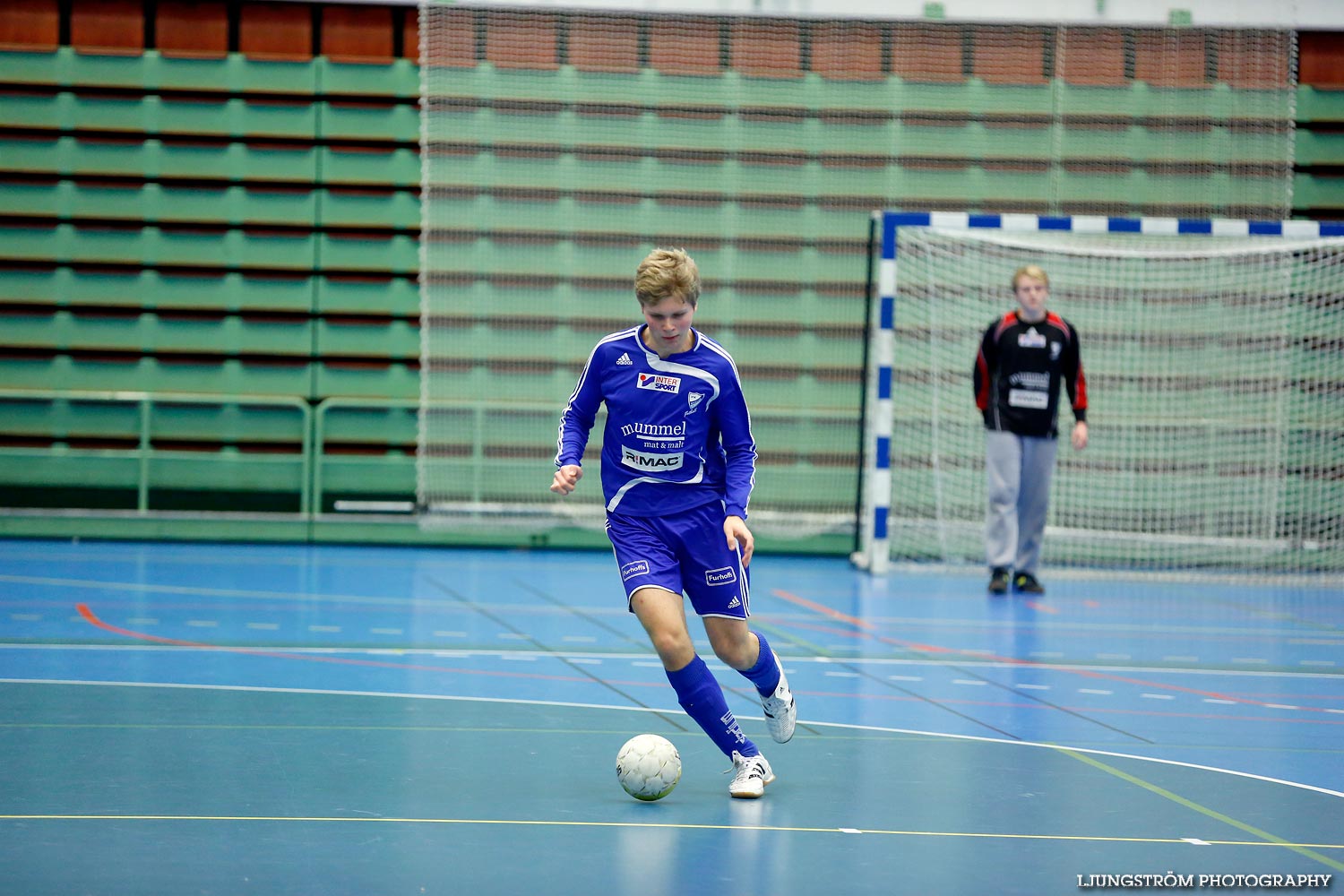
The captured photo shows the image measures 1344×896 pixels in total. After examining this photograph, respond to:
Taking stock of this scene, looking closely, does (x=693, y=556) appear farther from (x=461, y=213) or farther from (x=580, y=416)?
(x=461, y=213)

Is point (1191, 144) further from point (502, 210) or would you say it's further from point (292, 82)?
point (292, 82)

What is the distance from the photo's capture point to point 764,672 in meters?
4.70

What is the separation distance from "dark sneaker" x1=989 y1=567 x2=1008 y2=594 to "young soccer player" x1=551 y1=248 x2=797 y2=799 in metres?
5.74

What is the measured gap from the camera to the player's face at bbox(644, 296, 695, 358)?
14.2 feet

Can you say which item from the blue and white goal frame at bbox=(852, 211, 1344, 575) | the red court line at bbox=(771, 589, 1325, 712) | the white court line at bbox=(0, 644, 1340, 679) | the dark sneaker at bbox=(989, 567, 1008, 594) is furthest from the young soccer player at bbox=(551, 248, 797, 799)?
the blue and white goal frame at bbox=(852, 211, 1344, 575)

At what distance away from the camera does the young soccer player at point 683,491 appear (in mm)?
4430

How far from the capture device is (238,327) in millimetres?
12375

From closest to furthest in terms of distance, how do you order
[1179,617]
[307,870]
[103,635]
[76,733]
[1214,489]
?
[307,870], [76,733], [103,635], [1179,617], [1214,489]

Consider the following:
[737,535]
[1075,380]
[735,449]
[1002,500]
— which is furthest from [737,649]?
[1075,380]

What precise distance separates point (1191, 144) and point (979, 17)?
2032 mm

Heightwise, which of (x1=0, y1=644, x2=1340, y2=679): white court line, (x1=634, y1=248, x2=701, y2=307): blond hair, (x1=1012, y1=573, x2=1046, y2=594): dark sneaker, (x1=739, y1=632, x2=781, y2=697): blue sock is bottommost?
(x1=0, y1=644, x2=1340, y2=679): white court line

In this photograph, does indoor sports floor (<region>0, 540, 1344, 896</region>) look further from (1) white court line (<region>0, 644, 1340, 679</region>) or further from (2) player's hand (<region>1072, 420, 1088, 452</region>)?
(2) player's hand (<region>1072, 420, 1088, 452</region>)

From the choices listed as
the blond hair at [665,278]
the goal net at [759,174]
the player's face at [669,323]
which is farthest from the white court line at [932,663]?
the goal net at [759,174]

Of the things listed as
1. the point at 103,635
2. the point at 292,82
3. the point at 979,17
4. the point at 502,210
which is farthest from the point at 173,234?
the point at 979,17
